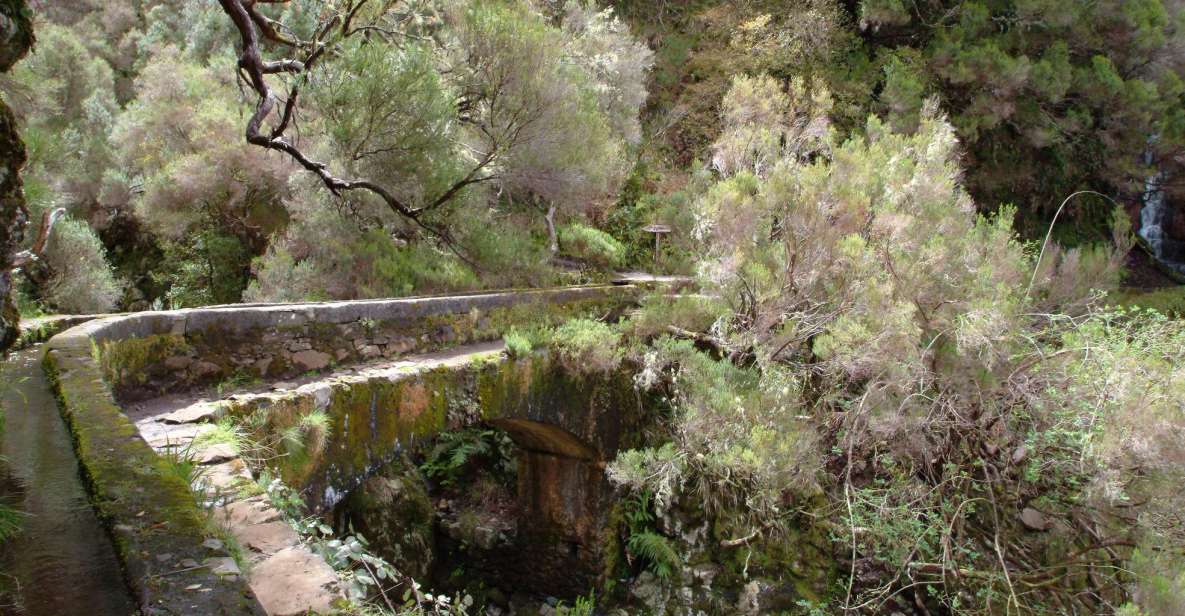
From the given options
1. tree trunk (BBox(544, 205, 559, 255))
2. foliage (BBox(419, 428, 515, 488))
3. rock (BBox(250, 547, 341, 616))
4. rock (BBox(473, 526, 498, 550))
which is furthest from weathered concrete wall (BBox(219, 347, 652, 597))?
tree trunk (BBox(544, 205, 559, 255))

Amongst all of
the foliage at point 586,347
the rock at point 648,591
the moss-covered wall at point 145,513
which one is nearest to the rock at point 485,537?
the rock at point 648,591

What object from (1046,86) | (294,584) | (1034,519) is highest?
(1046,86)

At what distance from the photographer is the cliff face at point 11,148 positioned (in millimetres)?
2811

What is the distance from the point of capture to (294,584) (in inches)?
81.3

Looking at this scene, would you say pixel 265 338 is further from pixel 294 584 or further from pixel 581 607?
pixel 581 607

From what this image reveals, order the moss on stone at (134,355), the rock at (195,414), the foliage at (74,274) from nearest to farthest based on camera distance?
the rock at (195,414) < the moss on stone at (134,355) < the foliage at (74,274)

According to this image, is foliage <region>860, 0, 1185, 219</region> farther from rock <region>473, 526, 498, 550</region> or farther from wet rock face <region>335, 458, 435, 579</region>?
wet rock face <region>335, 458, 435, 579</region>

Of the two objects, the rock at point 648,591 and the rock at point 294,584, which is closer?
the rock at point 294,584

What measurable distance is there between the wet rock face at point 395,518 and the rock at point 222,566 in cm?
759

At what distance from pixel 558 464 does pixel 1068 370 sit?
19.6 feet

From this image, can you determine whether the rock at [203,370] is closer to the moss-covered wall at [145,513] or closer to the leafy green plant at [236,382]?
the leafy green plant at [236,382]

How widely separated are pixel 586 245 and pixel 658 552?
700 centimetres

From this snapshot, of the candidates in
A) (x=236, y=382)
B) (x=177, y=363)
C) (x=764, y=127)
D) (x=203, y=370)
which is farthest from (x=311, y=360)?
(x=764, y=127)

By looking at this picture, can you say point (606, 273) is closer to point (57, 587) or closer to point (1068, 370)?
point (1068, 370)
